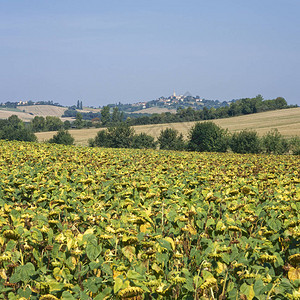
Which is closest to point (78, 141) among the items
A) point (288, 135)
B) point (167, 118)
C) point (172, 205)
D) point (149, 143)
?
point (149, 143)

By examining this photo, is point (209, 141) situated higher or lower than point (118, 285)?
lower

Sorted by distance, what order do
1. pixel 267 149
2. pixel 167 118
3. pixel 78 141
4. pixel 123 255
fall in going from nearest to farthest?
pixel 123 255 → pixel 267 149 → pixel 78 141 → pixel 167 118

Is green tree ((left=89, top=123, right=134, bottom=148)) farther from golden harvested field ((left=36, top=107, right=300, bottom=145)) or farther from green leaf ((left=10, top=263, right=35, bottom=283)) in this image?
green leaf ((left=10, top=263, right=35, bottom=283))

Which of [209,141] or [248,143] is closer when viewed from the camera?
[248,143]

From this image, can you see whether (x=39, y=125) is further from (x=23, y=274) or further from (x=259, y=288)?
(x=259, y=288)

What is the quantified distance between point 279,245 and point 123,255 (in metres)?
1.50

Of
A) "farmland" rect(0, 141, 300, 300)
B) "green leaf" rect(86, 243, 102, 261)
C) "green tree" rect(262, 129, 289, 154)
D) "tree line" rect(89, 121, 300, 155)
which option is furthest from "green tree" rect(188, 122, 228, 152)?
"green leaf" rect(86, 243, 102, 261)

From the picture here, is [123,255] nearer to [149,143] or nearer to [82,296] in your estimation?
[82,296]

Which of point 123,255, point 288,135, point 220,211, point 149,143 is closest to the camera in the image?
point 123,255

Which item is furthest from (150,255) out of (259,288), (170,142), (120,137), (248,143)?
(120,137)

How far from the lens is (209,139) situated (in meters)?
62.2


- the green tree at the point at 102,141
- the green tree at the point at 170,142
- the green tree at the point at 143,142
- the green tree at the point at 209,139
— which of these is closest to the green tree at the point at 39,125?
the green tree at the point at 102,141

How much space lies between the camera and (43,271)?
2.88 m

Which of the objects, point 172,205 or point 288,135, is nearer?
point 172,205
